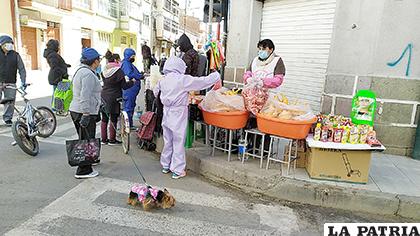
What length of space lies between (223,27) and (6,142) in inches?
257

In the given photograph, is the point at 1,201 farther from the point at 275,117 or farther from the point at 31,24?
the point at 31,24

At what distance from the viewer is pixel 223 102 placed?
459 centimetres

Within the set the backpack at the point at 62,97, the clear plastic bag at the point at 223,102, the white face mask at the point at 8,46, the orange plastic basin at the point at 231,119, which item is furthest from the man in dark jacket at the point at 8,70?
the orange plastic basin at the point at 231,119

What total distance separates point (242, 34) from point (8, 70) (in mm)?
5377

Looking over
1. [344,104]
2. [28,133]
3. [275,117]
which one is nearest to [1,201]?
[28,133]

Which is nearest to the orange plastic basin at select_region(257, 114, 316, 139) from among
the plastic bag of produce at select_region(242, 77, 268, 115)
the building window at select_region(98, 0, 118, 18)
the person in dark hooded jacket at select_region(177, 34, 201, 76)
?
the plastic bag of produce at select_region(242, 77, 268, 115)

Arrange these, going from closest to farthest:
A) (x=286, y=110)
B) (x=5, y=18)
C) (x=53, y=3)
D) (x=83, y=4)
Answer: (x=286, y=110) < (x=5, y=18) < (x=53, y=3) < (x=83, y=4)

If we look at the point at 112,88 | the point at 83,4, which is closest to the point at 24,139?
the point at 112,88

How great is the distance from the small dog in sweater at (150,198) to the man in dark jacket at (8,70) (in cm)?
439

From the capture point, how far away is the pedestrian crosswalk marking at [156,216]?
3.20 metres

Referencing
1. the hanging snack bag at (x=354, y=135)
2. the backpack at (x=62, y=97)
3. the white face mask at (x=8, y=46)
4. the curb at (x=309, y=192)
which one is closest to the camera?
the curb at (x=309, y=192)

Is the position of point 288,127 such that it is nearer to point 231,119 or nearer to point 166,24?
point 231,119

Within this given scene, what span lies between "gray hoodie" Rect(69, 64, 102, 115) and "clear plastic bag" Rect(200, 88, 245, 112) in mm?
1652

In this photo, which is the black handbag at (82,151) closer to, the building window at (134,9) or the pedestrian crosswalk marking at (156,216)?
the pedestrian crosswalk marking at (156,216)
